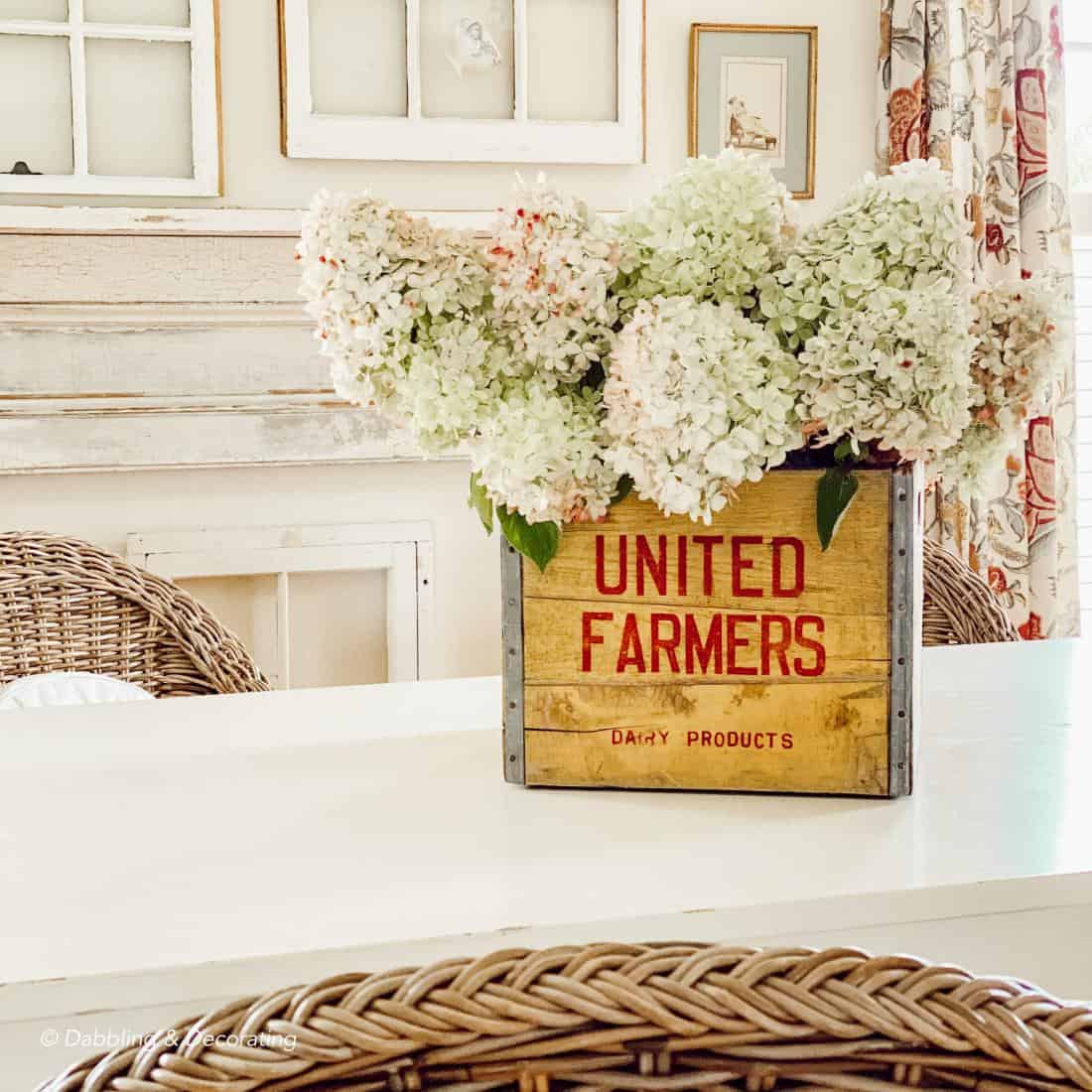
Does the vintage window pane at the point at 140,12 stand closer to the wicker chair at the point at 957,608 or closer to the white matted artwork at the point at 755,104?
the white matted artwork at the point at 755,104

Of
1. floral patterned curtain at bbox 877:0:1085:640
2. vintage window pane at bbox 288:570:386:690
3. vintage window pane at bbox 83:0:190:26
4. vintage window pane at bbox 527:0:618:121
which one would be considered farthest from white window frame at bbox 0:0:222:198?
floral patterned curtain at bbox 877:0:1085:640

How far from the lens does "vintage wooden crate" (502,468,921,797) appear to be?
959mm

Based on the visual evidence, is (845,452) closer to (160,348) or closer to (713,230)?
(713,230)

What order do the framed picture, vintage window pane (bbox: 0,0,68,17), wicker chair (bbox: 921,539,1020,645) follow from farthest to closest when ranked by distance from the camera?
1. the framed picture
2. vintage window pane (bbox: 0,0,68,17)
3. wicker chair (bbox: 921,539,1020,645)

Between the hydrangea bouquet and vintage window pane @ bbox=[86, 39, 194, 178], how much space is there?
1687 millimetres

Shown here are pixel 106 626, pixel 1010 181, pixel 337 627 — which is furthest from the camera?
pixel 1010 181

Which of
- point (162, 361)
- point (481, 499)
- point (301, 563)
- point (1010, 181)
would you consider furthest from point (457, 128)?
point (481, 499)

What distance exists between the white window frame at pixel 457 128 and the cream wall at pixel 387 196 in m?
0.04

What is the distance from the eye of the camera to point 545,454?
2.94 feet

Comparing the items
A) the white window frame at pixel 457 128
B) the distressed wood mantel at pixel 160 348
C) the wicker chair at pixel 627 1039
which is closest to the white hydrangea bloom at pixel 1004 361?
the wicker chair at pixel 627 1039

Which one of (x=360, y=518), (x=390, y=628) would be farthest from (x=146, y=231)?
(x=390, y=628)

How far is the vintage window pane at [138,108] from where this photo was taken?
7.88ft

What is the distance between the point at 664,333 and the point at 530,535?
194 millimetres

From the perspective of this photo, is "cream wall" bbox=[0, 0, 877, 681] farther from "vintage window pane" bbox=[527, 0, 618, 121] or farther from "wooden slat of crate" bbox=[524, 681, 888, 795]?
"wooden slat of crate" bbox=[524, 681, 888, 795]
